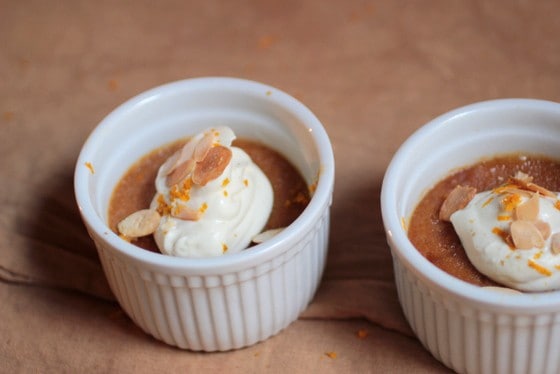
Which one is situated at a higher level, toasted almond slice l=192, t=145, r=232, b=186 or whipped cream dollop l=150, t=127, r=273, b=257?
toasted almond slice l=192, t=145, r=232, b=186

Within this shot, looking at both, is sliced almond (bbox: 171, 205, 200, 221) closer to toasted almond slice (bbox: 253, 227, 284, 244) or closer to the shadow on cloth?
toasted almond slice (bbox: 253, 227, 284, 244)

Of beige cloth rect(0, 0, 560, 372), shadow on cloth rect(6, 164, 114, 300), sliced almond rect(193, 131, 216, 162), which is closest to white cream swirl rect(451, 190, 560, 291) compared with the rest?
beige cloth rect(0, 0, 560, 372)

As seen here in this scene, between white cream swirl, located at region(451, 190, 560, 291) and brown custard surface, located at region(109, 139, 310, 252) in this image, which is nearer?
white cream swirl, located at region(451, 190, 560, 291)

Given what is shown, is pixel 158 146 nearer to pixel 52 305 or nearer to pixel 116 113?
pixel 116 113

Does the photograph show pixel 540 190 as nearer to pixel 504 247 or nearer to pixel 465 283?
pixel 504 247

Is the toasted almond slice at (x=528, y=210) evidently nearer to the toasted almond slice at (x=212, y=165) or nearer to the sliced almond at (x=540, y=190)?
the sliced almond at (x=540, y=190)

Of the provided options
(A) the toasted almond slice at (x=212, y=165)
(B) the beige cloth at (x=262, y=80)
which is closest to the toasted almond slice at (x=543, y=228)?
(B) the beige cloth at (x=262, y=80)
